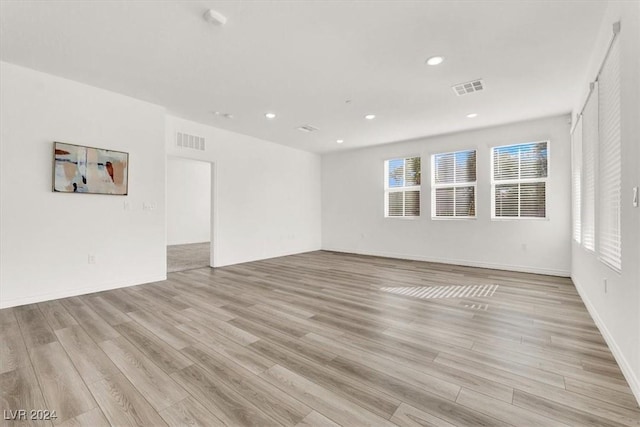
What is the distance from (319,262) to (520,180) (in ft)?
13.6

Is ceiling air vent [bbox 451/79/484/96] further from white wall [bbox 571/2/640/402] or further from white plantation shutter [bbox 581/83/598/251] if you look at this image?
white wall [bbox 571/2/640/402]

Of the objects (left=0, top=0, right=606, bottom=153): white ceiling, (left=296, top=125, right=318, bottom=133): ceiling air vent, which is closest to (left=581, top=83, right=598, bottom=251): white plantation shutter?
(left=0, top=0, right=606, bottom=153): white ceiling

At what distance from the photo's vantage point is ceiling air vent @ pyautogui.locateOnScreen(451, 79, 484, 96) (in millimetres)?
3605

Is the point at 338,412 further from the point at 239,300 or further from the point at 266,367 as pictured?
the point at 239,300

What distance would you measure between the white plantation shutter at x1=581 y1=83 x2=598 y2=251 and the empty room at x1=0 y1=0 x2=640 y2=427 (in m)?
0.05

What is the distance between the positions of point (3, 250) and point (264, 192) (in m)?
4.18

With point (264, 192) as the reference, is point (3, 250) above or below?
below

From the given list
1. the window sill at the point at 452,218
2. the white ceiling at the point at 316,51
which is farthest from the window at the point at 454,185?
the white ceiling at the point at 316,51

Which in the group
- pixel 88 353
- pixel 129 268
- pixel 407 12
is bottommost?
pixel 88 353

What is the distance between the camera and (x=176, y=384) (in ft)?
5.82

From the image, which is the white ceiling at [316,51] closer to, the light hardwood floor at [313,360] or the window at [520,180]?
the window at [520,180]

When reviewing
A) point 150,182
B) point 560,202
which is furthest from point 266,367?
point 560,202

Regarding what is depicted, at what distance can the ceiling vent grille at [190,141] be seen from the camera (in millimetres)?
5016

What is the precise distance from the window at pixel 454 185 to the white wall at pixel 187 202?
7457 mm
